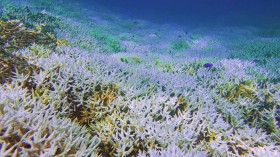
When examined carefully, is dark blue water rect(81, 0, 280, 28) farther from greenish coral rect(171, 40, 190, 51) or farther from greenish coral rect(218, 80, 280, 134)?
greenish coral rect(218, 80, 280, 134)

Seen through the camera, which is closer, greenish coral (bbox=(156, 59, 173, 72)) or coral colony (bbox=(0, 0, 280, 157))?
coral colony (bbox=(0, 0, 280, 157))

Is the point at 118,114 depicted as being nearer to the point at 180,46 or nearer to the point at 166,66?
the point at 166,66

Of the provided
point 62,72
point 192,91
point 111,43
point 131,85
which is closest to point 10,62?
point 62,72

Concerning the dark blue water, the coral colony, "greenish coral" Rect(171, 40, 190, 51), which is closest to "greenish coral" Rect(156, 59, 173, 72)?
the coral colony

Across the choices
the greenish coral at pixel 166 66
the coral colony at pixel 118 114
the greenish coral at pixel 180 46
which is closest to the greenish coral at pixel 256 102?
the coral colony at pixel 118 114

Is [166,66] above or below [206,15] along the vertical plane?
below

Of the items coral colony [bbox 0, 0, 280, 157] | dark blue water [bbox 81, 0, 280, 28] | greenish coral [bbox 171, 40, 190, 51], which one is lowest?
coral colony [bbox 0, 0, 280, 157]

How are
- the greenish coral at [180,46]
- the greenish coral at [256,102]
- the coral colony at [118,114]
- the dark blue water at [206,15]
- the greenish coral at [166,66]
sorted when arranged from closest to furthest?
the coral colony at [118,114] → the greenish coral at [256,102] → the greenish coral at [166,66] → the greenish coral at [180,46] → the dark blue water at [206,15]

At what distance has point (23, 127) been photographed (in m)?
1.89

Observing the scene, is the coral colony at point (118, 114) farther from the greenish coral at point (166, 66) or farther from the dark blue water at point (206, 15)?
the dark blue water at point (206, 15)

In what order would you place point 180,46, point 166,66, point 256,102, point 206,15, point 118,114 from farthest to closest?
point 206,15 < point 180,46 < point 166,66 < point 256,102 < point 118,114

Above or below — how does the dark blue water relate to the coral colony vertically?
above

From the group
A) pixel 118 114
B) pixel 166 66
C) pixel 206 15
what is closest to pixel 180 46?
pixel 166 66

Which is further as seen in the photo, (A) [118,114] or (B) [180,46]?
(B) [180,46]
